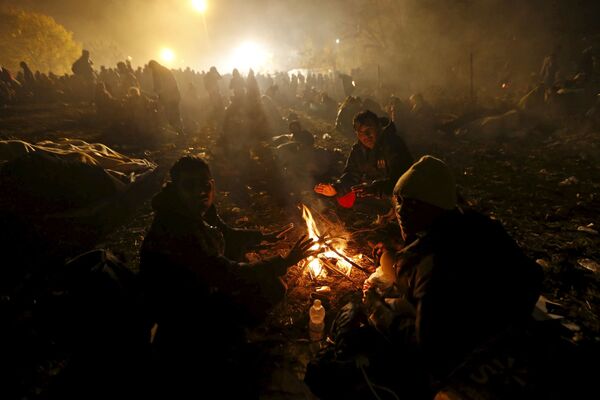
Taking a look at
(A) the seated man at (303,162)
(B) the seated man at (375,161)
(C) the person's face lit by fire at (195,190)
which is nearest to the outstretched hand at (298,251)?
(C) the person's face lit by fire at (195,190)

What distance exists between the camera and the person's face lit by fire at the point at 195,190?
289 cm

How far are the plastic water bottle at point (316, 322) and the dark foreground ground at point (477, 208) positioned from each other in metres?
0.12

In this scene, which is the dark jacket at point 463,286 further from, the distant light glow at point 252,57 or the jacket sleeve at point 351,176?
the distant light glow at point 252,57

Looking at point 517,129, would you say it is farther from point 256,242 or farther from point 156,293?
point 156,293

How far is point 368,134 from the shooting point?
5809mm

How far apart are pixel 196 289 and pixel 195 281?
0.08m

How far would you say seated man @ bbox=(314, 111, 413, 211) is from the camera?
5688 millimetres

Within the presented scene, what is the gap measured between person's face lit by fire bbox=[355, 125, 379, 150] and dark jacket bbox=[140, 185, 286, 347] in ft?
12.0

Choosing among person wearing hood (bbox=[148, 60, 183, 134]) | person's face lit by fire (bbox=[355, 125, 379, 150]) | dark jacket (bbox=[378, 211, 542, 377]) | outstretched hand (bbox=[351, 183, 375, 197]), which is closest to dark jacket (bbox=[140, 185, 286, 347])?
dark jacket (bbox=[378, 211, 542, 377])

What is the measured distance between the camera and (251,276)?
3.14 m

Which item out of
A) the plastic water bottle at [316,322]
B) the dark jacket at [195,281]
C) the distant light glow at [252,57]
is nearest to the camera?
the dark jacket at [195,281]

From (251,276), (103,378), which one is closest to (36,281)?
(103,378)

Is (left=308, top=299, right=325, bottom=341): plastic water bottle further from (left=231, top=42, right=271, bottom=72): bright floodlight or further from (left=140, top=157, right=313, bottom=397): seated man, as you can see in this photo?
(left=231, top=42, right=271, bottom=72): bright floodlight

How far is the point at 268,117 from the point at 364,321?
14455mm
